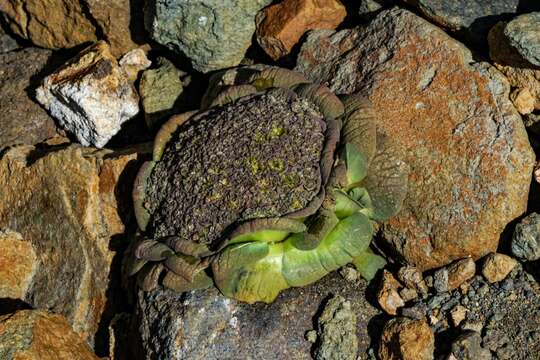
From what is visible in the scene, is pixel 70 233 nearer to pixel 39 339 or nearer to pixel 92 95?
pixel 39 339

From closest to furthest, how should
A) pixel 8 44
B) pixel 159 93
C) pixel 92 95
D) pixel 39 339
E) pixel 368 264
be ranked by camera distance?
pixel 39 339
pixel 368 264
pixel 92 95
pixel 159 93
pixel 8 44

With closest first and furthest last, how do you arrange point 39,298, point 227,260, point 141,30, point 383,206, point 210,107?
point 227,260, point 383,206, point 210,107, point 39,298, point 141,30

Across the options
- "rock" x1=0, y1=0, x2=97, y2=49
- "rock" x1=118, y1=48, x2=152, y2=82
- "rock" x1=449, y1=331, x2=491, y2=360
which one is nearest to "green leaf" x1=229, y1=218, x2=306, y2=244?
"rock" x1=449, y1=331, x2=491, y2=360

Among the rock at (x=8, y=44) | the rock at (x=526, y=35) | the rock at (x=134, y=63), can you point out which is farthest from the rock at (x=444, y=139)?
the rock at (x=8, y=44)

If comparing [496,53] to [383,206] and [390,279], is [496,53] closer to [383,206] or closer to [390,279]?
[383,206]

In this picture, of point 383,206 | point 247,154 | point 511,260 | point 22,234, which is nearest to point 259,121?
point 247,154

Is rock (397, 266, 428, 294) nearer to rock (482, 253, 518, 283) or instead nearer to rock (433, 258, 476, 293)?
rock (433, 258, 476, 293)

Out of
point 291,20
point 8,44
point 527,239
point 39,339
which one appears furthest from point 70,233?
point 527,239
